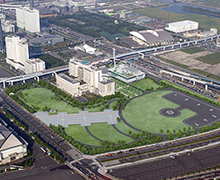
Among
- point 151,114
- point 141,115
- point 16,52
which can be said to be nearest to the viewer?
point 141,115

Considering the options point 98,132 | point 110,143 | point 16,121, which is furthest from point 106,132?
point 16,121

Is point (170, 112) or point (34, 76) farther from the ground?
point (34, 76)

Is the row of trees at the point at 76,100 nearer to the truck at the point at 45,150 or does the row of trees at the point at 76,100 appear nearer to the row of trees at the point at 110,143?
the row of trees at the point at 110,143

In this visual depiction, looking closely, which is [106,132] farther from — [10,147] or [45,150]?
[10,147]

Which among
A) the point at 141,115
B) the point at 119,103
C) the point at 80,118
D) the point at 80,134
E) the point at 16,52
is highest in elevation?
the point at 16,52

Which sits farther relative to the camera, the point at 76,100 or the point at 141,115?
the point at 76,100

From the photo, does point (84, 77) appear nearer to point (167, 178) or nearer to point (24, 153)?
point (24, 153)

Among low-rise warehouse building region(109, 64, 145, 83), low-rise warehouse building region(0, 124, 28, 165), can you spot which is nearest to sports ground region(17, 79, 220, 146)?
low-rise warehouse building region(109, 64, 145, 83)

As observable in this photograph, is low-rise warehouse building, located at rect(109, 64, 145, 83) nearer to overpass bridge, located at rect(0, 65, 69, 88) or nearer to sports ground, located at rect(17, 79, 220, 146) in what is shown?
sports ground, located at rect(17, 79, 220, 146)

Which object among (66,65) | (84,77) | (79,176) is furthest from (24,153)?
(66,65)
